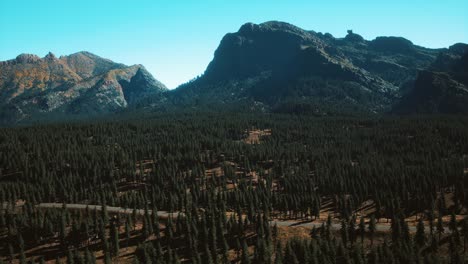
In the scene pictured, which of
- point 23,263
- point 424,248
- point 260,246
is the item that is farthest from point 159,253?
point 424,248

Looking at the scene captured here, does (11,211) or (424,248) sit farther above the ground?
(11,211)

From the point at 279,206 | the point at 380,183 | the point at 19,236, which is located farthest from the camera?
the point at 380,183

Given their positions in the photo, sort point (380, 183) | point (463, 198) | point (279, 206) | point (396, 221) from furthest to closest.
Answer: point (380, 183) < point (279, 206) < point (463, 198) < point (396, 221)

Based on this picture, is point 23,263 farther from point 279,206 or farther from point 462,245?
point 462,245

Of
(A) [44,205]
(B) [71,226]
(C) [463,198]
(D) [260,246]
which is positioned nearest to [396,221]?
(D) [260,246]

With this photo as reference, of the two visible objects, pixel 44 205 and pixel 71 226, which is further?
pixel 44 205

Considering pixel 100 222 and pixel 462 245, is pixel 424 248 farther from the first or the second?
pixel 100 222

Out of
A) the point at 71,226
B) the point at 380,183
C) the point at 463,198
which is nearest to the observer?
the point at 71,226

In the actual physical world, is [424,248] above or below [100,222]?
below

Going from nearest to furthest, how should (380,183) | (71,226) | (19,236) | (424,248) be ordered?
(424,248) → (19,236) → (71,226) → (380,183)
